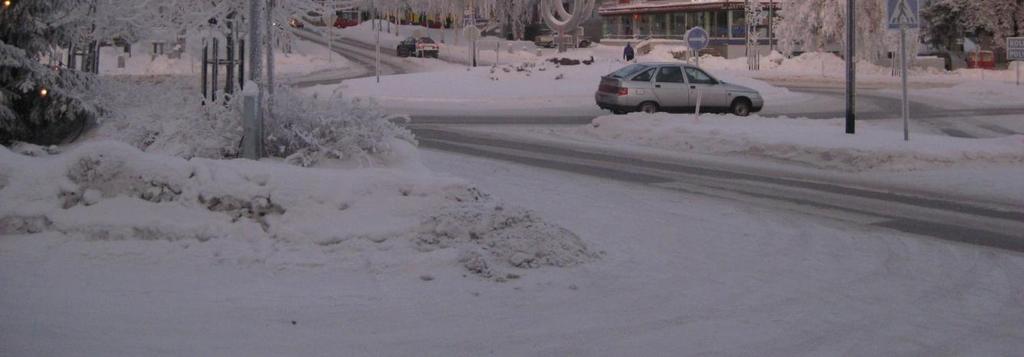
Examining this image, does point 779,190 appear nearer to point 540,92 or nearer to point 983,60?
point 540,92

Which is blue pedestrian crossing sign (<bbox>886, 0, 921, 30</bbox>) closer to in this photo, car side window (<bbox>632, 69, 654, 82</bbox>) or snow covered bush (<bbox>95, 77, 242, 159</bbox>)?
car side window (<bbox>632, 69, 654, 82</bbox>)

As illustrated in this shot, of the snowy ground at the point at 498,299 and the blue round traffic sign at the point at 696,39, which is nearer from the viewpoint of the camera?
the snowy ground at the point at 498,299

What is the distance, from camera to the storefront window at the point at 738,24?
3182 inches

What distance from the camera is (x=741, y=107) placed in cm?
2819

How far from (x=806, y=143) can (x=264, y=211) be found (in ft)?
39.3

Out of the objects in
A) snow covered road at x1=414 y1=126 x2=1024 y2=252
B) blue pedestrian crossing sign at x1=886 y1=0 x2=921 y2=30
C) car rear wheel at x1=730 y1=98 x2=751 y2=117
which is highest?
blue pedestrian crossing sign at x1=886 y1=0 x2=921 y2=30

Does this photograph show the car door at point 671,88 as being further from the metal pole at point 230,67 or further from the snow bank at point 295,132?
the snow bank at point 295,132

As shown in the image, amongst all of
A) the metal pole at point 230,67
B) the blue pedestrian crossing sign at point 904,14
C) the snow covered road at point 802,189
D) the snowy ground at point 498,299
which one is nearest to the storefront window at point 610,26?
the snow covered road at point 802,189

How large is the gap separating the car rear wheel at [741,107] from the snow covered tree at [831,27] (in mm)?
28572

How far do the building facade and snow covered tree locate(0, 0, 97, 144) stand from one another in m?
59.2

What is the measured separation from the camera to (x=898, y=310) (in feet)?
24.3

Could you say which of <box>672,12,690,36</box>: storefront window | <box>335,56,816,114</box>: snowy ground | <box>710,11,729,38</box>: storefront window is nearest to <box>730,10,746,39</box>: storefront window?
<box>710,11,729,38</box>: storefront window

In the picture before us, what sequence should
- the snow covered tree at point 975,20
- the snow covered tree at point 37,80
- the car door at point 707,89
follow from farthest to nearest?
the snow covered tree at point 975,20 → the car door at point 707,89 → the snow covered tree at point 37,80

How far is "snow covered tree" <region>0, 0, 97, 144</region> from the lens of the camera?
580 inches
